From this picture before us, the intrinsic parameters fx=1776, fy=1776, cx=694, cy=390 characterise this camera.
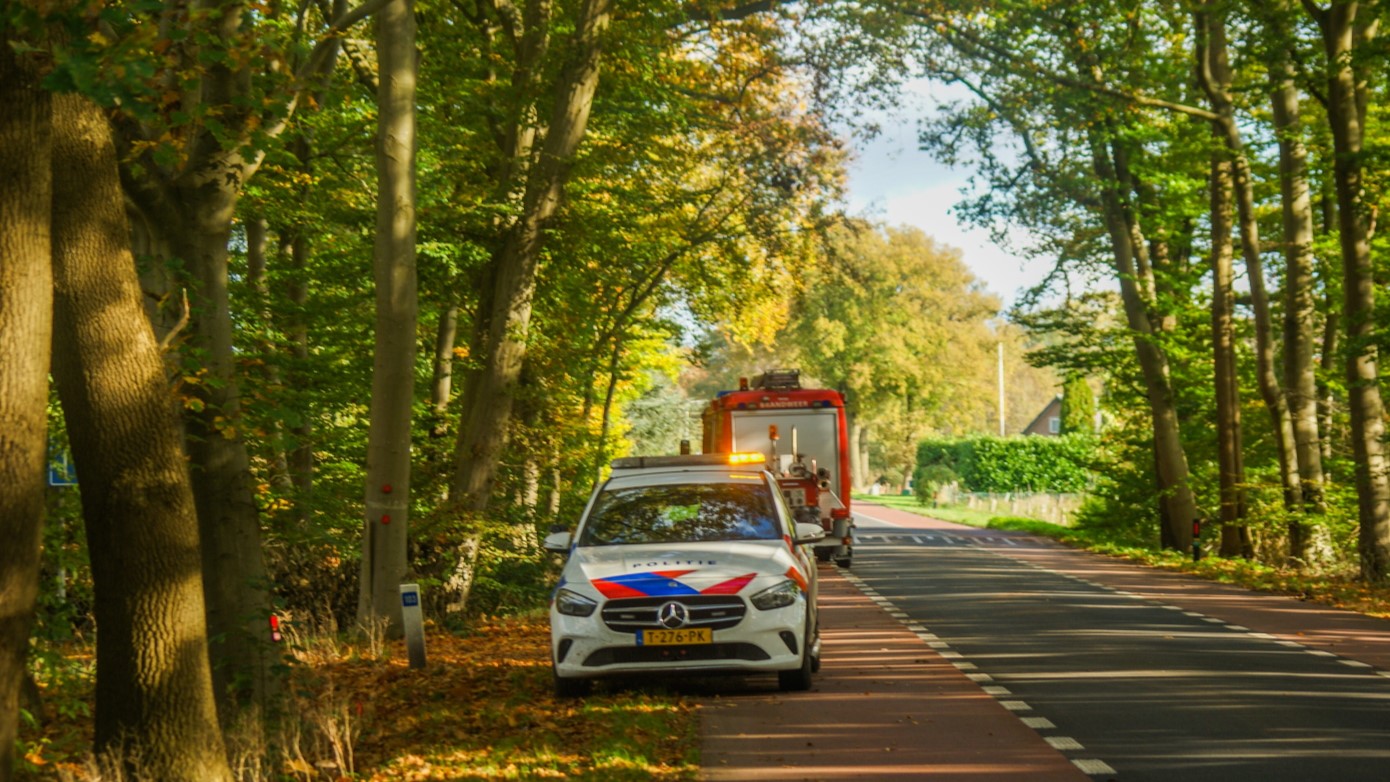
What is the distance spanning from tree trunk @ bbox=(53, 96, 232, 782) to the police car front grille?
13.4 feet

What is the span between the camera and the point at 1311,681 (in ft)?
44.4

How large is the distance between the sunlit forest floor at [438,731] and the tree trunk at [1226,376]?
20784 mm

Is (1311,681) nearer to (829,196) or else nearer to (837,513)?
(837,513)

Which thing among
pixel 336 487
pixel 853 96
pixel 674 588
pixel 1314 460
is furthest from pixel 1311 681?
pixel 853 96

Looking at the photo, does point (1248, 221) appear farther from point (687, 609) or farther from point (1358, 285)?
point (687, 609)

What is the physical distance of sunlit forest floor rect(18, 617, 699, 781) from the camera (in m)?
9.94

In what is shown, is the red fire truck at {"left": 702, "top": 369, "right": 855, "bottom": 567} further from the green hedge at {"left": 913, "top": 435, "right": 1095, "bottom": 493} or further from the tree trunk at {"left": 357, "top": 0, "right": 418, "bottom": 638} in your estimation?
the green hedge at {"left": 913, "top": 435, "right": 1095, "bottom": 493}

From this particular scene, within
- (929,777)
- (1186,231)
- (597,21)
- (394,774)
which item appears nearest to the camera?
(929,777)

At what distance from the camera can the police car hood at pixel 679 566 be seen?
1294 cm

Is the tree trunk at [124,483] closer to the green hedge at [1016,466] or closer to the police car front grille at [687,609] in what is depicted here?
the police car front grille at [687,609]

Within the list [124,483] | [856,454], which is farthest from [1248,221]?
[856,454]

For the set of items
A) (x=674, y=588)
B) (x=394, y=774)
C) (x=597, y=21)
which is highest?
(x=597, y=21)

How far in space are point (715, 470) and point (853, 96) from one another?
18968 mm

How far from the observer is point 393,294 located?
56.9ft
